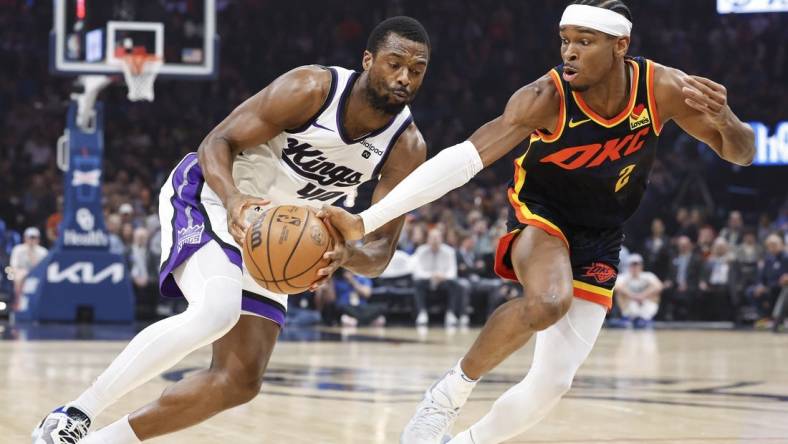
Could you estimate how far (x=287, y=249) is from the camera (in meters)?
4.00

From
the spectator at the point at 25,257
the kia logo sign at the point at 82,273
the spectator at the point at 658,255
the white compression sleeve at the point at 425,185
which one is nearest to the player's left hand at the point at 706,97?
the white compression sleeve at the point at 425,185

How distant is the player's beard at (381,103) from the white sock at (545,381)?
1.01 meters

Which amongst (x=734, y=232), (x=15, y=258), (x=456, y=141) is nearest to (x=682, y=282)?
(x=734, y=232)

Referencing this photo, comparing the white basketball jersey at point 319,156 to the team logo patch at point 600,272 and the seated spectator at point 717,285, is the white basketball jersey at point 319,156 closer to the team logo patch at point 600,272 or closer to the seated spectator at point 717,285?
the team logo patch at point 600,272

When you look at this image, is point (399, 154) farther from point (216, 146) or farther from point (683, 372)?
point (683, 372)

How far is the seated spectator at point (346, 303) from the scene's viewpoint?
14.4 meters

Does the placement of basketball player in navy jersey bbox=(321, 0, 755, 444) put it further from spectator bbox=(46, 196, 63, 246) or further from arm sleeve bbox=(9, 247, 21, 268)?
spectator bbox=(46, 196, 63, 246)

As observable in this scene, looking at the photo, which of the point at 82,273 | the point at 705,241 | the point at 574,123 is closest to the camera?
the point at 574,123

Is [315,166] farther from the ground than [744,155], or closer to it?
closer to it

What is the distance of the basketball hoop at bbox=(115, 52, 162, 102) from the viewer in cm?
1228

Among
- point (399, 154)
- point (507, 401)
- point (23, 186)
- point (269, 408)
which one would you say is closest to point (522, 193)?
point (399, 154)

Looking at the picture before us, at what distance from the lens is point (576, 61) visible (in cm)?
434

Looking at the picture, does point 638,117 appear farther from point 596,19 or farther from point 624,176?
point 596,19

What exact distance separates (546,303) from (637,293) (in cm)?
1153
